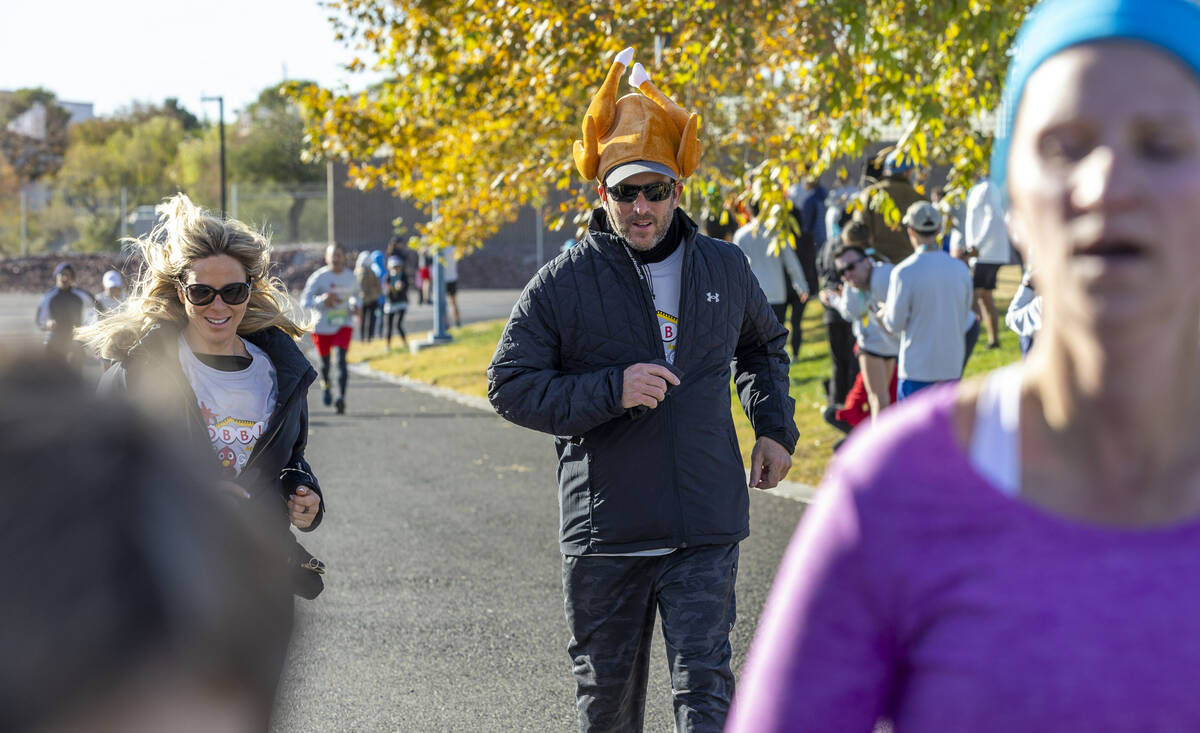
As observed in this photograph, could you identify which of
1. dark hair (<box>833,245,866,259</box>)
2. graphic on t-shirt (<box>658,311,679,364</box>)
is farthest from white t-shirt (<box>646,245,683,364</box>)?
Result: dark hair (<box>833,245,866,259</box>)

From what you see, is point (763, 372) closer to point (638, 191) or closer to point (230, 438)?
point (638, 191)

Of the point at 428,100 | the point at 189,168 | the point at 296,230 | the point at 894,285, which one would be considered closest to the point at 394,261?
the point at 428,100

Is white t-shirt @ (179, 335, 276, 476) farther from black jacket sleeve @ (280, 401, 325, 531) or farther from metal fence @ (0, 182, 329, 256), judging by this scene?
metal fence @ (0, 182, 329, 256)

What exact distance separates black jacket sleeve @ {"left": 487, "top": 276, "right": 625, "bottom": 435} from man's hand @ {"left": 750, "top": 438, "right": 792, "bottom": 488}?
63 centimetres

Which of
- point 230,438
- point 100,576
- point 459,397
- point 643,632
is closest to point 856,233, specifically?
point 643,632

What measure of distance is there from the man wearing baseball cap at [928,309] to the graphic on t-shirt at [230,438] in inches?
194

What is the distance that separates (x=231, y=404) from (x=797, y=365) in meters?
11.5

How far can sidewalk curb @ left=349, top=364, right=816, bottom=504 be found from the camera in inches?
378

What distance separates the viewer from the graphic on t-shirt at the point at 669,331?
13.8 ft

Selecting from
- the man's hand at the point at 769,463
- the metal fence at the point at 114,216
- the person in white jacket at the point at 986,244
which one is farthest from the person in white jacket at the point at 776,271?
the metal fence at the point at 114,216

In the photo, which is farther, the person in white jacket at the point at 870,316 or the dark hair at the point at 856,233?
the dark hair at the point at 856,233

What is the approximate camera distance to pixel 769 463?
4.38 meters

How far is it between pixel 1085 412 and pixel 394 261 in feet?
74.7

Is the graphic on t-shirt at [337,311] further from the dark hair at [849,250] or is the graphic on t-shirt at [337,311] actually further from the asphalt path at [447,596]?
the dark hair at [849,250]
